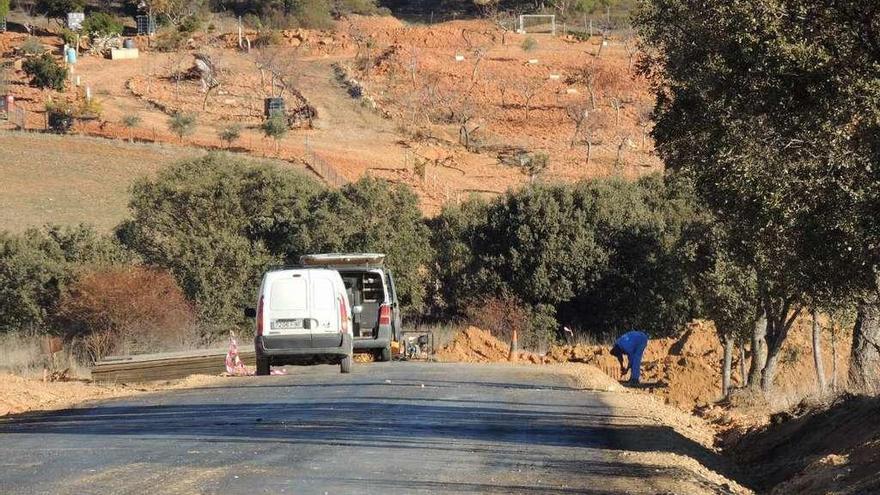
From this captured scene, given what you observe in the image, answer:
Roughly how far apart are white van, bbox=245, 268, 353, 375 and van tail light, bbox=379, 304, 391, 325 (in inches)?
179

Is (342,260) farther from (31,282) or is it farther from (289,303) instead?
(31,282)

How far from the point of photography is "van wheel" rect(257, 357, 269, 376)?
971 inches

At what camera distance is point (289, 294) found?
23406 mm

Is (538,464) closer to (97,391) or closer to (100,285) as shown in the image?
(97,391)

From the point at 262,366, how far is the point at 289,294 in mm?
2290

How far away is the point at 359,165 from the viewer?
75188mm

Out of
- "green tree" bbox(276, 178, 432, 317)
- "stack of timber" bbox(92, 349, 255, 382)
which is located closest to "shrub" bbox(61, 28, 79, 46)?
"green tree" bbox(276, 178, 432, 317)

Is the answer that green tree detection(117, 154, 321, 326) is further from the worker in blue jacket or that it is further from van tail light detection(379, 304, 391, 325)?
the worker in blue jacket

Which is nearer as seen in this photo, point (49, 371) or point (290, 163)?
point (49, 371)

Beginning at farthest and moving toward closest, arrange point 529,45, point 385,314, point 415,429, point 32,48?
point 529,45 → point 32,48 → point 385,314 → point 415,429

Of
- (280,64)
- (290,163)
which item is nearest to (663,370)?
(290,163)

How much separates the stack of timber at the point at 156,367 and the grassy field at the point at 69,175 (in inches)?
1253

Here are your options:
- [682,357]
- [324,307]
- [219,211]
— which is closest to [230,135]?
[219,211]

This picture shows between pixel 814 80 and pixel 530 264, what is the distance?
38.6m
